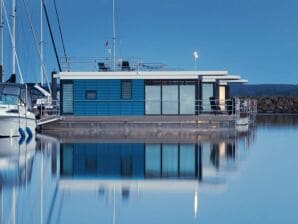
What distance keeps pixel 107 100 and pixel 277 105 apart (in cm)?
5809

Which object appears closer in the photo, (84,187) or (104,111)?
(84,187)

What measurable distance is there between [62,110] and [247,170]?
20.9 m

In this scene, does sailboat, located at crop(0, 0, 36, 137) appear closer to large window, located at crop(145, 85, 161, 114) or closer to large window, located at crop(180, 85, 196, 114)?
large window, located at crop(145, 85, 161, 114)

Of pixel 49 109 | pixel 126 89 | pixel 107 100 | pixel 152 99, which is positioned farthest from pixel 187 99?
pixel 49 109

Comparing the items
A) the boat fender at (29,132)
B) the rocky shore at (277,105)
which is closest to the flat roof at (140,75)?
the boat fender at (29,132)

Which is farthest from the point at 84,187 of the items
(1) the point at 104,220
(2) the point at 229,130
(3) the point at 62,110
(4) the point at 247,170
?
(3) the point at 62,110

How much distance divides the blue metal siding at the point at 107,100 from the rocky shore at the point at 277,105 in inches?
2140

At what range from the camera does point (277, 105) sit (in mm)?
89000

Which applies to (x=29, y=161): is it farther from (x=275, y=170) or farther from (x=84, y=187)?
(x=275, y=170)

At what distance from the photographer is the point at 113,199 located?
10.8 m

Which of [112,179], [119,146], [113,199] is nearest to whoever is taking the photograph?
[113,199]

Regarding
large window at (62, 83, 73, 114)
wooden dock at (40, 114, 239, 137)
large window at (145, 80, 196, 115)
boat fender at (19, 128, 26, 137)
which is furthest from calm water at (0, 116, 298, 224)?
large window at (62, 83, 73, 114)

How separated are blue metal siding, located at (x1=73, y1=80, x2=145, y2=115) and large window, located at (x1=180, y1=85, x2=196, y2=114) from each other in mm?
2054

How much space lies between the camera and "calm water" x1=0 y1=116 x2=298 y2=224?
9.43 meters
